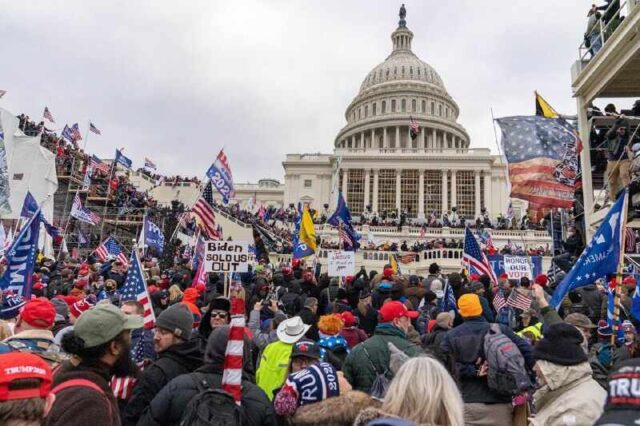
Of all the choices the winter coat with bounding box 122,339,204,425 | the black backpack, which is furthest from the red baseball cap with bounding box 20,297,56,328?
the black backpack

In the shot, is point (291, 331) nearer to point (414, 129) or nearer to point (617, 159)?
point (617, 159)

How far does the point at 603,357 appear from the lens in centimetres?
487

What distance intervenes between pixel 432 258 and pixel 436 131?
5140 cm

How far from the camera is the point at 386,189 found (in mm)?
64062

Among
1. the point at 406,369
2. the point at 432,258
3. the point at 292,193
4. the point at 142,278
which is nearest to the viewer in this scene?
the point at 406,369

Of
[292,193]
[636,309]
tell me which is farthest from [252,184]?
[636,309]

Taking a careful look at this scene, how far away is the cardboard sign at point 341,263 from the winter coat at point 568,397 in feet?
26.6

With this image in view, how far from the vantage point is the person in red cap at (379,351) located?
4.28 metres

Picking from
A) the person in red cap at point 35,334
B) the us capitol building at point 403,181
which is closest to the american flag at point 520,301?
the person in red cap at point 35,334

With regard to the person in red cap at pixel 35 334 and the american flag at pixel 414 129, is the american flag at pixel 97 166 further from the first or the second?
the american flag at pixel 414 129

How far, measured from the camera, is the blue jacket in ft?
14.4

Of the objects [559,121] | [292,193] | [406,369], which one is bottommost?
[406,369]

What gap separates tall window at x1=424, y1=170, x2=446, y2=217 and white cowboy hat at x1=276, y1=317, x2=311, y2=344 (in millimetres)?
59666

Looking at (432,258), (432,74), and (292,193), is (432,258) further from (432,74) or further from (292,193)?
(432,74)
